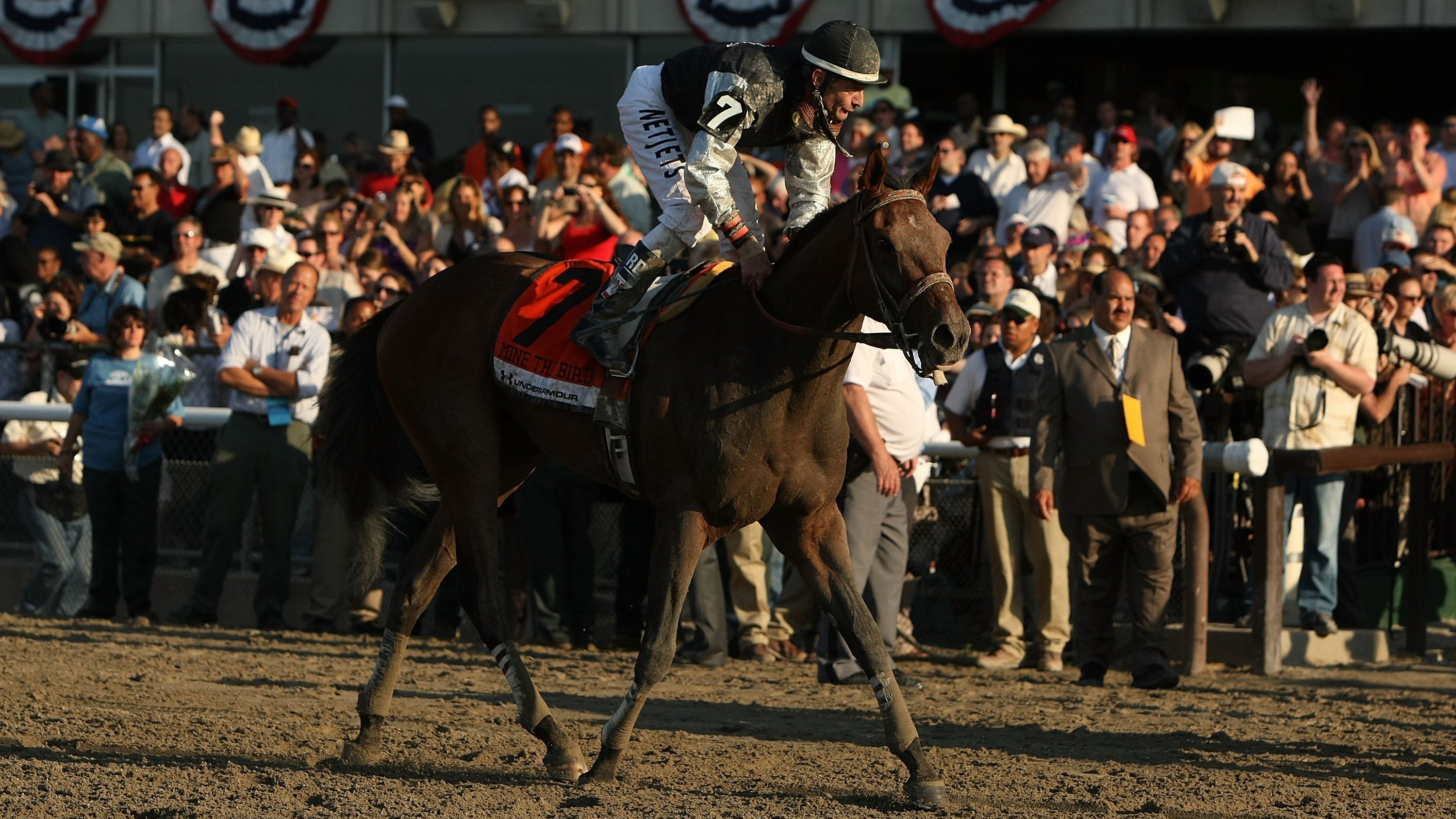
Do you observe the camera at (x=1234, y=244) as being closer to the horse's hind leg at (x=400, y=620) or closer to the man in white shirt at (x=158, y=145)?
the horse's hind leg at (x=400, y=620)

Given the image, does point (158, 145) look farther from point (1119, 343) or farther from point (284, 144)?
point (1119, 343)

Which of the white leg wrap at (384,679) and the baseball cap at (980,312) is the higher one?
the baseball cap at (980,312)

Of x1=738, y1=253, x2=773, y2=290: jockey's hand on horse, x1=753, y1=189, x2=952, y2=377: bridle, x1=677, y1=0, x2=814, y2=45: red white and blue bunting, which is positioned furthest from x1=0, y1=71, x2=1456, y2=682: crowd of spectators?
x1=753, y1=189, x2=952, y2=377: bridle

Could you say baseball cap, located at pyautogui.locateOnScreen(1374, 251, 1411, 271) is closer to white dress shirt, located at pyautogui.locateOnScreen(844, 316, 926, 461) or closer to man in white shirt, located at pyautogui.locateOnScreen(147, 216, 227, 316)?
white dress shirt, located at pyautogui.locateOnScreen(844, 316, 926, 461)

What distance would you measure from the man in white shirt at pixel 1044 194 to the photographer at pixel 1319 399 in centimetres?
338

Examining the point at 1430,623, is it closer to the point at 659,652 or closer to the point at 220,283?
the point at 659,652

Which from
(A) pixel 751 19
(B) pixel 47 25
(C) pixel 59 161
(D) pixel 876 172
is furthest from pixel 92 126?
(D) pixel 876 172

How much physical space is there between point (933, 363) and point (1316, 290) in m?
4.99

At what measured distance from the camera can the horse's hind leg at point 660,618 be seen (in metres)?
5.88

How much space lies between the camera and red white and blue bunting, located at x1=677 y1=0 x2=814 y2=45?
658 inches

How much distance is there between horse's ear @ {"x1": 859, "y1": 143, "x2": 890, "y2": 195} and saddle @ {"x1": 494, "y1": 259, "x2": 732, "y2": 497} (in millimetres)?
769

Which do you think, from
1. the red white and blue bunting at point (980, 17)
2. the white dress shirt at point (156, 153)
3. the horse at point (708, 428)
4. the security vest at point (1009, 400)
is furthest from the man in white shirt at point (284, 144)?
the horse at point (708, 428)

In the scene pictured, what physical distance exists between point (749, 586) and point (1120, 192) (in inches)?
202

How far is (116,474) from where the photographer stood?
34.6 feet
